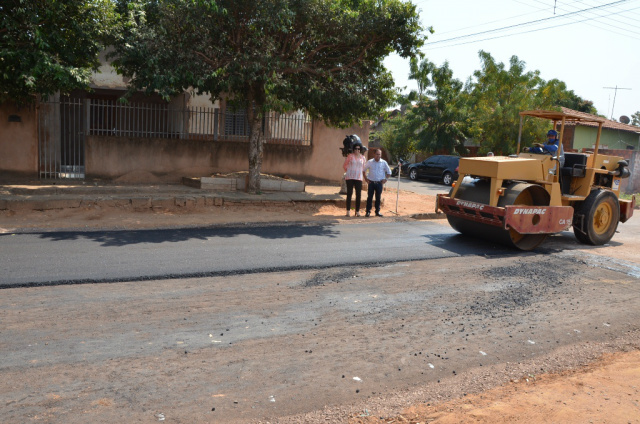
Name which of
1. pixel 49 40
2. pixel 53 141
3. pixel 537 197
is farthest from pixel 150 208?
pixel 537 197

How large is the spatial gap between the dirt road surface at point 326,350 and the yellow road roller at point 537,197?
1.88 m

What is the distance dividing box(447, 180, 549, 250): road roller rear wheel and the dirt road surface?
1.98m

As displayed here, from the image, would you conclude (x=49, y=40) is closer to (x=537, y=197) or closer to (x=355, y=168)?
A: (x=355, y=168)

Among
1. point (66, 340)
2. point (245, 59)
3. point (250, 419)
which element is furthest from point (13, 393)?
point (245, 59)

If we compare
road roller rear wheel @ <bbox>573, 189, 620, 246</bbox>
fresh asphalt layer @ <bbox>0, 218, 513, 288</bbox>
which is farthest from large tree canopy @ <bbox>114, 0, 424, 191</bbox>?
road roller rear wheel @ <bbox>573, 189, 620, 246</bbox>

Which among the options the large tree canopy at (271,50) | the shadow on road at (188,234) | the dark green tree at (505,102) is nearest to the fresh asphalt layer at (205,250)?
the shadow on road at (188,234)

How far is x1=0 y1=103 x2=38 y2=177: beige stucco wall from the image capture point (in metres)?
14.9

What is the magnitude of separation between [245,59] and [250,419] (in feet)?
33.2

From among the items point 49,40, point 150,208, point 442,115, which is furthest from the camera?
point 442,115

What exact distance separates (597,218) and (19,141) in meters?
14.8

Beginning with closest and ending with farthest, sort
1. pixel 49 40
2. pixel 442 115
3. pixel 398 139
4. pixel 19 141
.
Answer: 1. pixel 49 40
2. pixel 19 141
3. pixel 442 115
4. pixel 398 139

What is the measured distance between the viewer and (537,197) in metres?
9.64

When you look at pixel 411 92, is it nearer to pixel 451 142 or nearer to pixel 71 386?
pixel 451 142

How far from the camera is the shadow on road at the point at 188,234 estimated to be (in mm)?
8953
